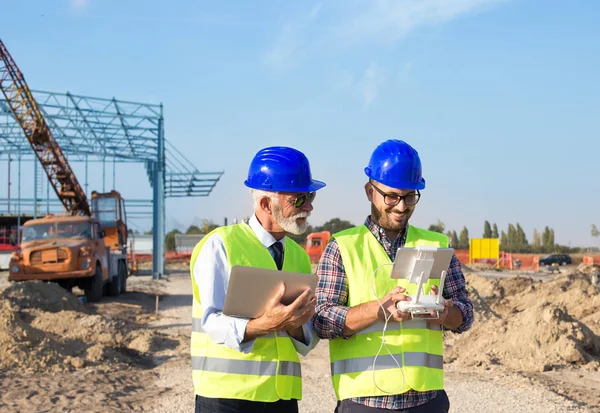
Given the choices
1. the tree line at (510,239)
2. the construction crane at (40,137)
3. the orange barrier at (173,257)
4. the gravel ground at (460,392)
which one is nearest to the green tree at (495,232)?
the tree line at (510,239)

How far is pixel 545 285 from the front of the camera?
17.1 meters

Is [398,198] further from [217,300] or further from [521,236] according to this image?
[521,236]

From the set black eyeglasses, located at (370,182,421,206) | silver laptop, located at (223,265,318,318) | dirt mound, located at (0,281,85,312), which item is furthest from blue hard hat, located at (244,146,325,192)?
dirt mound, located at (0,281,85,312)

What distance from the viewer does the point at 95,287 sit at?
1808 cm

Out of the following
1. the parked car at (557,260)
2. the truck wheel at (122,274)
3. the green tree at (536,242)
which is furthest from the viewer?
the green tree at (536,242)

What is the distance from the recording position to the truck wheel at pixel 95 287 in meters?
18.0

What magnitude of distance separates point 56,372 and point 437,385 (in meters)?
7.00

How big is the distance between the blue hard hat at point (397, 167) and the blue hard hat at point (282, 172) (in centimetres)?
26

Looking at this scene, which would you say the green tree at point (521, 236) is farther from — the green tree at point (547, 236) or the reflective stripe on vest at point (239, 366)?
the reflective stripe on vest at point (239, 366)

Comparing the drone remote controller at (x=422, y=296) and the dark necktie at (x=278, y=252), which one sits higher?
the dark necktie at (x=278, y=252)

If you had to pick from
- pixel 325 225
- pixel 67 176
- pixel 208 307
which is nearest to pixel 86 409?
pixel 208 307

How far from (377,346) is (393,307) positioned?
0.22 meters

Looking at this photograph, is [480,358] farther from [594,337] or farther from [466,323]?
[466,323]

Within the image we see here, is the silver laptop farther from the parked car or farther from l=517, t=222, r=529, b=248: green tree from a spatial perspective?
l=517, t=222, r=529, b=248: green tree
